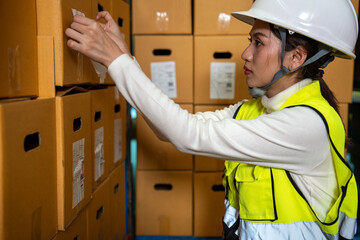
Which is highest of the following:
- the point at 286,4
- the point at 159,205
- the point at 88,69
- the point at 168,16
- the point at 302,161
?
the point at 168,16

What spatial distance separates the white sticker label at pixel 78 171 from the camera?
0.93m

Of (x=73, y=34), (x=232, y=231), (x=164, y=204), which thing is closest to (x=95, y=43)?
(x=73, y=34)

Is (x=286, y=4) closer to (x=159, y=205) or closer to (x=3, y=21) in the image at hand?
(x=3, y=21)

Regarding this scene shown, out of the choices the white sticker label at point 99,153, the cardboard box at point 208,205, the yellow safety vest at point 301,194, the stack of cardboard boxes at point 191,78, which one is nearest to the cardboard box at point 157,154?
the stack of cardboard boxes at point 191,78

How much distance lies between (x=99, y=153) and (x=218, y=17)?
2.98 feet

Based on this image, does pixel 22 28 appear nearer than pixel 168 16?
Yes

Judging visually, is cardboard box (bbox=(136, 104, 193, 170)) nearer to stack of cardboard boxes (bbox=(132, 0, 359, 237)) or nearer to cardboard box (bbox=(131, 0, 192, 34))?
stack of cardboard boxes (bbox=(132, 0, 359, 237))

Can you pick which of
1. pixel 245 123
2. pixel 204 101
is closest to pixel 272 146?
pixel 245 123

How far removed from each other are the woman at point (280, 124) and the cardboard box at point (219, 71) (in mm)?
694

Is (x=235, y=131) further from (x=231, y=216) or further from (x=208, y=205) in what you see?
(x=208, y=205)

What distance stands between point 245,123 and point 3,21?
0.57 metres

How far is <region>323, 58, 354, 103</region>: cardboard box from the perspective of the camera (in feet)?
5.35

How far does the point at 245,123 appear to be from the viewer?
0.82 meters

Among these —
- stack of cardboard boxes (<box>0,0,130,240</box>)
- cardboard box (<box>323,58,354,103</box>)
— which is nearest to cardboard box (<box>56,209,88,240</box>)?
stack of cardboard boxes (<box>0,0,130,240</box>)
